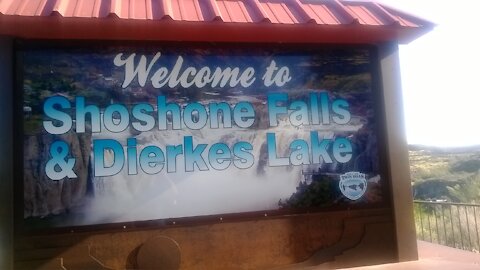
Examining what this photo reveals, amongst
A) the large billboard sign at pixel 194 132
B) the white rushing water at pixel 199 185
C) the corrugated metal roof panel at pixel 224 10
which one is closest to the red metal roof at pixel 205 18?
the corrugated metal roof panel at pixel 224 10

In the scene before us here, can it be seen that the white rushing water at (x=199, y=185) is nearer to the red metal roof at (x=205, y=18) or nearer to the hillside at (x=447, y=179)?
the red metal roof at (x=205, y=18)

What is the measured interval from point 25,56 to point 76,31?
0.60 meters

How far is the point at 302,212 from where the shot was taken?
5.05 metres

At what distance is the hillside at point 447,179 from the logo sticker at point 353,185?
12301 mm

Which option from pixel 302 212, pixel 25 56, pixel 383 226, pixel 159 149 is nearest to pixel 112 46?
pixel 25 56

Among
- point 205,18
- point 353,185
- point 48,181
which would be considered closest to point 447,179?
Result: point 353,185

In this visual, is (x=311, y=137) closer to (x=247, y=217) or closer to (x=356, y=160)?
(x=356, y=160)

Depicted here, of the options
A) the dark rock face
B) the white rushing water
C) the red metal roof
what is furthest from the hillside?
the dark rock face

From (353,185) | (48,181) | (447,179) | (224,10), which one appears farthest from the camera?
(447,179)

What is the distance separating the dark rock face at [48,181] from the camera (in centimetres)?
451

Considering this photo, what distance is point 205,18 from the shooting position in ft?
15.0

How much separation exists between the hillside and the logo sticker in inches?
484

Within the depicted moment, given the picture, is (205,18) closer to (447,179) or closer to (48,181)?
(48,181)

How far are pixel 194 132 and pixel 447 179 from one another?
2349cm
